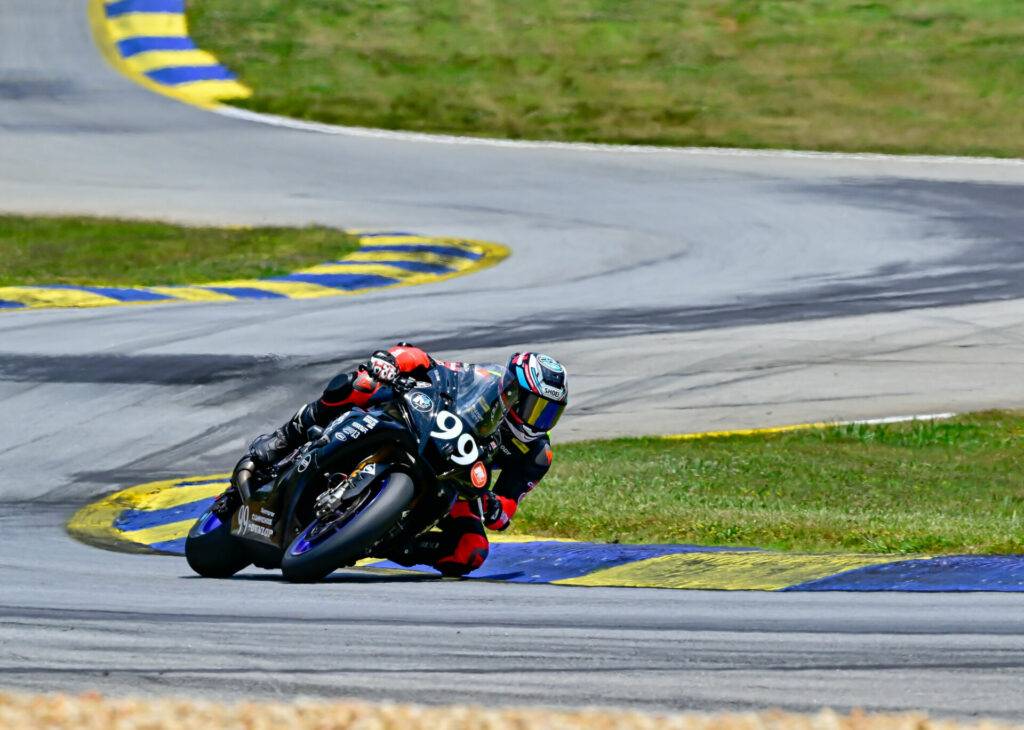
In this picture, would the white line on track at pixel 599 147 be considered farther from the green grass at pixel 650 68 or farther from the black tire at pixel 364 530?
the black tire at pixel 364 530

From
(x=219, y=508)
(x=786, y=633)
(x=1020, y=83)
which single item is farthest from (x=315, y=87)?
(x=786, y=633)

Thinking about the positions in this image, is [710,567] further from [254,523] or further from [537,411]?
[254,523]

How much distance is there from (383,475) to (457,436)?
1.20 ft

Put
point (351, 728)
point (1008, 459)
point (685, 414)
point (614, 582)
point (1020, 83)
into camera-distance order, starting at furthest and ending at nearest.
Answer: point (1020, 83)
point (685, 414)
point (1008, 459)
point (614, 582)
point (351, 728)

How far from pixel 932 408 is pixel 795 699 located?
8.77m

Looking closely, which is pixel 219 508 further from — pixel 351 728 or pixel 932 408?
pixel 932 408

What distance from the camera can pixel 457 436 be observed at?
7320 mm

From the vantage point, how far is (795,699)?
205 inches

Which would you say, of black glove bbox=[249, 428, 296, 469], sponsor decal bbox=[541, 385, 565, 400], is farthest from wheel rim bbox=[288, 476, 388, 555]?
sponsor decal bbox=[541, 385, 565, 400]

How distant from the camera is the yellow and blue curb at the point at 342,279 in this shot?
54.4 ft

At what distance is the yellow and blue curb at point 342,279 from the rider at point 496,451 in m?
8.84

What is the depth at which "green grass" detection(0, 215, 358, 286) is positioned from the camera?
18.0 meters

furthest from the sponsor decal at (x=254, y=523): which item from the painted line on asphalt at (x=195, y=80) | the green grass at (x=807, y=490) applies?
the painted line on asphalt at (x=195, y=80)

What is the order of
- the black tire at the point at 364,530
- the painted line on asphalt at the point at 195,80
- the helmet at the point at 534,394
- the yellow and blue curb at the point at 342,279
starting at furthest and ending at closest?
the painted line on asphalt at the point at 195,80
the yellow and blue curb at the point at 342,279
the helmet at the point at 534,394
the black tire at the point at 364,530
